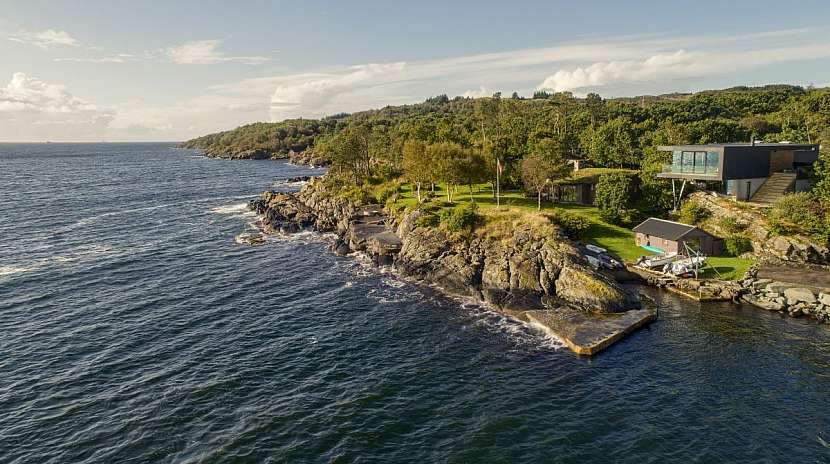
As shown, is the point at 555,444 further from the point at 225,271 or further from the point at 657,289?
the point at 225,271

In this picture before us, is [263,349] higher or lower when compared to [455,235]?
lower

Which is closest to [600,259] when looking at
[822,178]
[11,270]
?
[822,178]

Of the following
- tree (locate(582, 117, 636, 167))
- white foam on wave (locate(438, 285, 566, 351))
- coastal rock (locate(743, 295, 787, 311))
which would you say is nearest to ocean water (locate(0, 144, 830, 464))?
white foam on wave (locate(438, 285, 566, 351))

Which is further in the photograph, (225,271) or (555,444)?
(225,271)

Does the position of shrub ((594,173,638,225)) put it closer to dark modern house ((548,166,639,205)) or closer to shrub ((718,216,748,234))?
shrub ((718,216,748,234))

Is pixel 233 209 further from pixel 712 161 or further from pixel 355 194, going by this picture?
pixel 712 161

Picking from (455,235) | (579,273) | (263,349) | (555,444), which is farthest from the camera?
(455,235)

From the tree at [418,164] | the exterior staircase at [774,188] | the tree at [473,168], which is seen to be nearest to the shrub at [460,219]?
the tree at [473,168]

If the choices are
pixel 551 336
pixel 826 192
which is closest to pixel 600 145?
pixel 826 192

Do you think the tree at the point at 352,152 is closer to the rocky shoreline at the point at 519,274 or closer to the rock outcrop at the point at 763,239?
the rocky shoreline at the point at 519,274
